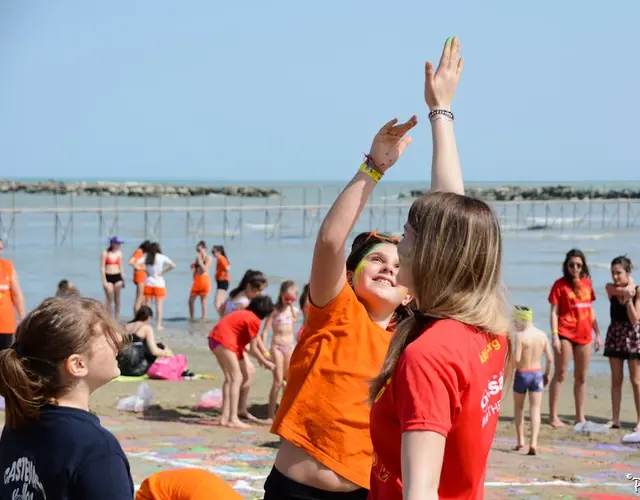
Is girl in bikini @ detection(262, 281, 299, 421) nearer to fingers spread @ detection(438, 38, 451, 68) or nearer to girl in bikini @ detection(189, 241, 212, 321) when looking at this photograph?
fingers spread @ detection(438, 38, 451, 68)

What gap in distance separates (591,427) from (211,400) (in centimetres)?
390

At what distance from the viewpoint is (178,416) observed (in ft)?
34.0

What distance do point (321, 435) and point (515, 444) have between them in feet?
20.7

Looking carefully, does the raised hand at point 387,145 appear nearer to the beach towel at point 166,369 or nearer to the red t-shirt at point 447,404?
the red t-shirt at point 447,404

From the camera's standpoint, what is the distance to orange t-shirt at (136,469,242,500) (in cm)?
384

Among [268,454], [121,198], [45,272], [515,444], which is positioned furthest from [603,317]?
[121,198]

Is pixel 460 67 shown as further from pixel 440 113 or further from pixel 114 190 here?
pixel 114 190

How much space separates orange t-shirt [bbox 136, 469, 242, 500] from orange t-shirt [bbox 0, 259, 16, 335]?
5.85 meters

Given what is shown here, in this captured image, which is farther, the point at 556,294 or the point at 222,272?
the point at 222,272

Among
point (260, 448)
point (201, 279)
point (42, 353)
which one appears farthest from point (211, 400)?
point (42, 353)

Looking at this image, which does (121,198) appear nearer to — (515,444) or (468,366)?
(515,444)

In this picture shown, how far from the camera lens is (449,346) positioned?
2.19 m

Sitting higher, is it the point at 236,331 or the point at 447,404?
the point at 447,404

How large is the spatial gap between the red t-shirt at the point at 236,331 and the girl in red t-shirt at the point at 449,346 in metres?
7.59
